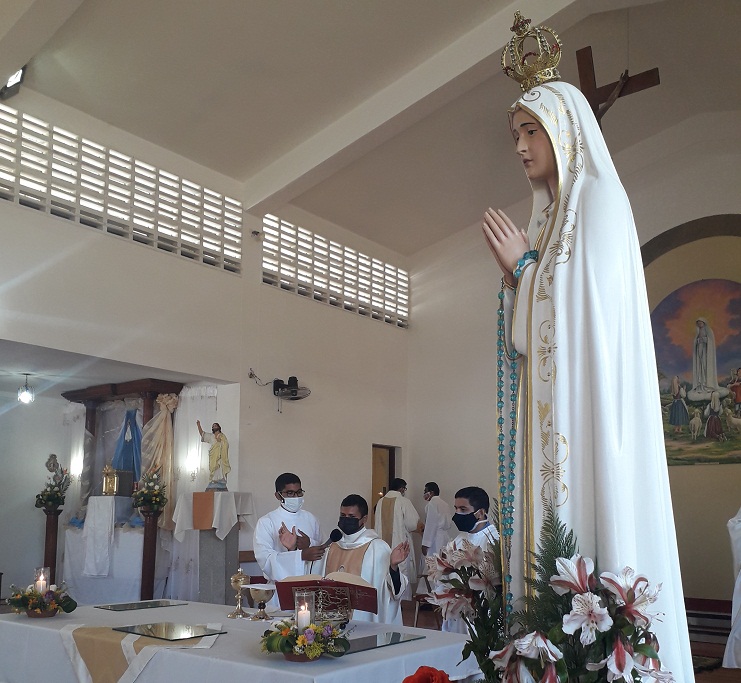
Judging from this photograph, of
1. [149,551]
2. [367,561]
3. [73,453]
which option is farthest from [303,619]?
[73,453]

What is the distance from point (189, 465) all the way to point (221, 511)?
122 centimetres

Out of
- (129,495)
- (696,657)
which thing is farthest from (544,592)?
(129,495)

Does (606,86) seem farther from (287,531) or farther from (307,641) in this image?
(307,641)

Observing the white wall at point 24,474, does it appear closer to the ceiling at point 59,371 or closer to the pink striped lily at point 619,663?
the ceiling at point 59,371

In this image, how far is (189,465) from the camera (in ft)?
34.5

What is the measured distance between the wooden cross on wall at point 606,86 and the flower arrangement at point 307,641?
23.6 ft

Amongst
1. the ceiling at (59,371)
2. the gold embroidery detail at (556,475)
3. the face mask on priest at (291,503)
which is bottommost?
the gold embroidery detail at (556,475)

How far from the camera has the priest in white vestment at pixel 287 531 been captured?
21.9ft

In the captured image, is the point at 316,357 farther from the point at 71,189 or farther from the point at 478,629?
the point at 478,629

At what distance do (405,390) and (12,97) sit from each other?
736cm

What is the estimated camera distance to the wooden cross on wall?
8.80 meters

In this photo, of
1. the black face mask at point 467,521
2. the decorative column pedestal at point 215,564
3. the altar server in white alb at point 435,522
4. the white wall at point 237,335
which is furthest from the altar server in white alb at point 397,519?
the black face mask at point 467,521

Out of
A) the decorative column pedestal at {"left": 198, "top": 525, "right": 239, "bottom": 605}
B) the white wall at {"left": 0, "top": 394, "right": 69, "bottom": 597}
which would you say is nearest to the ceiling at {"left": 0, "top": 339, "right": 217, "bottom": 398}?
the white wall at {"left": 0, "top": 394, "right": 69, "bottom": 597}

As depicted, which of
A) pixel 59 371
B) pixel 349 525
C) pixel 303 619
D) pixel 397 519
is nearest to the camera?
pixel 303 619
